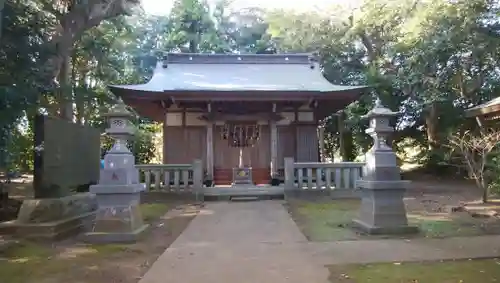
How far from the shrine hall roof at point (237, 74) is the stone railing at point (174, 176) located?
2.53 metres

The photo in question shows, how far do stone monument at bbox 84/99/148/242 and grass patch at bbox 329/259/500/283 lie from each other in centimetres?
353

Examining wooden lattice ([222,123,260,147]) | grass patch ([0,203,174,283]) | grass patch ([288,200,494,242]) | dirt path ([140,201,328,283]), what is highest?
wooden lattice ([222,123,260,147])

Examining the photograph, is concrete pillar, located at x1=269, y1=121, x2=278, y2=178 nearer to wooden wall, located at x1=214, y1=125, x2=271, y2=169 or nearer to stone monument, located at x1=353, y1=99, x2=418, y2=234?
wooden wall, located at x1=214, y1=125, x2=271, y2=169

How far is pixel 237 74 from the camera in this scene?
17.7m

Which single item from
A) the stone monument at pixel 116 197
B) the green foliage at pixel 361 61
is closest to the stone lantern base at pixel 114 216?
the stone monument at pixel 116 197

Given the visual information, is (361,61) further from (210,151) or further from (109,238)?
(109,238)

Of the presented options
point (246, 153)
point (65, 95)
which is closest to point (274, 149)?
point (246, 153)

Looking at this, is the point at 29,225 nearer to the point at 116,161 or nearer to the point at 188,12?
the point at 116,161

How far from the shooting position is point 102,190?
670 cm

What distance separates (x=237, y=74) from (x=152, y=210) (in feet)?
28.6

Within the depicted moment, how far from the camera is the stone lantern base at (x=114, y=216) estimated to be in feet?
21.6

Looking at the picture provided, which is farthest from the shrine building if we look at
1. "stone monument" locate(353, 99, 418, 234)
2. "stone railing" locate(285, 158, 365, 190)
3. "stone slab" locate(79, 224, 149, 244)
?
"stone slab" locate(79, 224, 149, 244)

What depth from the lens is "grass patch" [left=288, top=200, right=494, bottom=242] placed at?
6.76 m

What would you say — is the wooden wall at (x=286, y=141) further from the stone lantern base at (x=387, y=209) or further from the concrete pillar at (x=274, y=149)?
the stone lantern base at (x=387, y=209)
